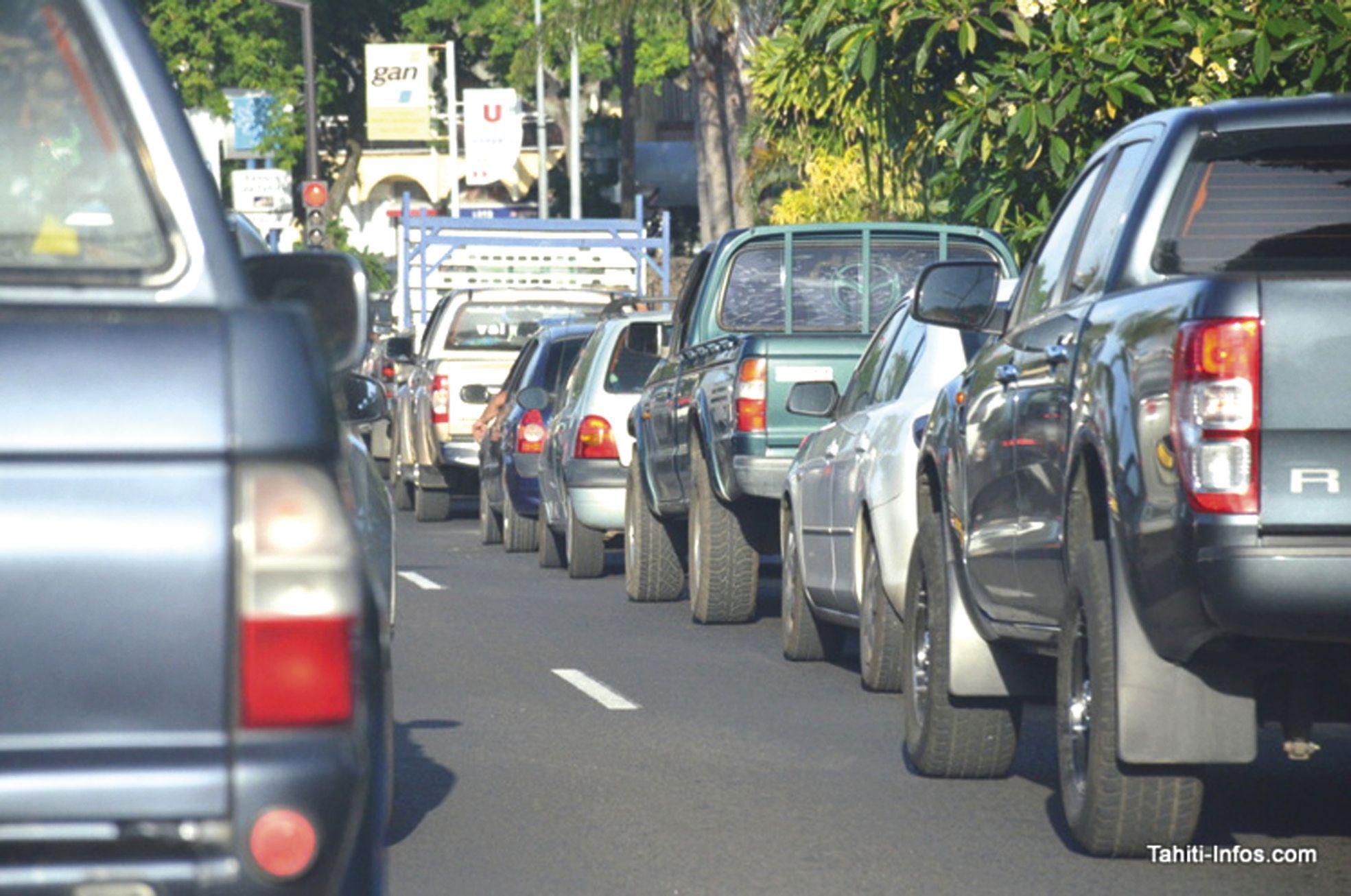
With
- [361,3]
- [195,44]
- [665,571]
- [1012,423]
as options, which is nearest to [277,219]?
[195,44]

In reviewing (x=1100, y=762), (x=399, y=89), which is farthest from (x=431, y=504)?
(x=399, y=89)

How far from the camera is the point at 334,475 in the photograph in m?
3.64

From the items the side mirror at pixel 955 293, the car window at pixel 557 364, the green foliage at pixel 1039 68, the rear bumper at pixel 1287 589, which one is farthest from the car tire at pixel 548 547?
the rear bumper at pixel 1287 589

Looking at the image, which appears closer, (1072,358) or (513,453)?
(1072,358)

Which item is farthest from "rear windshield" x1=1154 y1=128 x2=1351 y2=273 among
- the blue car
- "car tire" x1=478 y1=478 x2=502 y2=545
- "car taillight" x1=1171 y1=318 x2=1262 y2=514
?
"car tire" x1=478 y1=478 x2=502 y2=545

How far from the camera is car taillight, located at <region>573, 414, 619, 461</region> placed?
17.1 m

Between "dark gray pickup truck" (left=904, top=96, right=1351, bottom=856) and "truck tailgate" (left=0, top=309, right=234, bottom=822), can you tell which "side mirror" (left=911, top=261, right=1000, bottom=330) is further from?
"truck tailgate" (left=0, top=309, right=234, bottom=822)

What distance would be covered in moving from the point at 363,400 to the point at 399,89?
61863 millimetres

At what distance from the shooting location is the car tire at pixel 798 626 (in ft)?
40.3

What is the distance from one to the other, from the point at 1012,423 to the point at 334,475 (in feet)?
14.1

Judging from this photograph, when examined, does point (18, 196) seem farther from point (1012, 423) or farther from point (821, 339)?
point (821, 339)

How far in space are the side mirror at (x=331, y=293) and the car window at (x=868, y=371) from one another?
6505 millimetres

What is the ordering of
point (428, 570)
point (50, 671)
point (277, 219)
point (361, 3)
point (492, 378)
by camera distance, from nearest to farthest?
point (50, 671)
point (428, 570)
point (492, 378)
point (277, 219)
point (361, 3)

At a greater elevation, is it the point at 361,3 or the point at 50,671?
the point at 361,3
